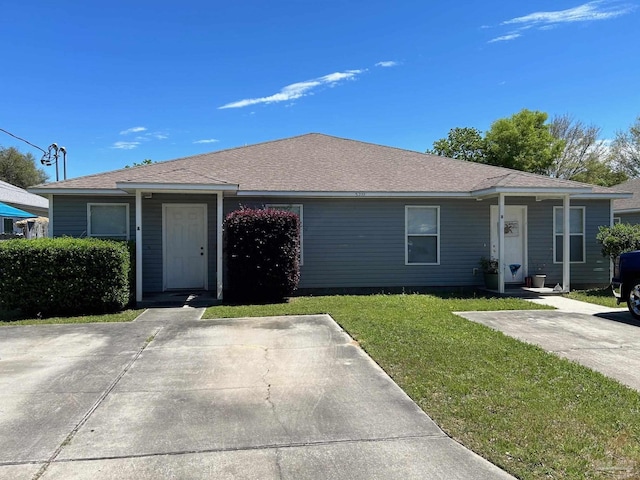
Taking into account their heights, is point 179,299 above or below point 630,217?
below

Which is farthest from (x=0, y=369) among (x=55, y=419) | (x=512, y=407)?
(x=512, y=407)

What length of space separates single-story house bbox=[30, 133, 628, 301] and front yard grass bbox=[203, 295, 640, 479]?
4.55 meters

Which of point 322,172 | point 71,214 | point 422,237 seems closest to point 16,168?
point 71,214

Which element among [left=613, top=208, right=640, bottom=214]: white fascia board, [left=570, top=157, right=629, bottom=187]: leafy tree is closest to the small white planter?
[left=613, top=208, right=640, bottom=214]: white fascia board

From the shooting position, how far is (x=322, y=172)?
13.2 m

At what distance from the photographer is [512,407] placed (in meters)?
4.24

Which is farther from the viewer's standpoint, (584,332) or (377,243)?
(377,243)

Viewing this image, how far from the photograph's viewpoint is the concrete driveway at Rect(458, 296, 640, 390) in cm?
571

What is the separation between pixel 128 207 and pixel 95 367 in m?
6.89

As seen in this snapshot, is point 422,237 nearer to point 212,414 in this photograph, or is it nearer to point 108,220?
point 108,220

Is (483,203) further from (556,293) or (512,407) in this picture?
(512,407)

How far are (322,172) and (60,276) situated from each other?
718 centimetres

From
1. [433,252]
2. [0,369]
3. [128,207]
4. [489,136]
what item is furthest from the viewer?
[489,136]

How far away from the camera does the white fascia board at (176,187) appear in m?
10.1
